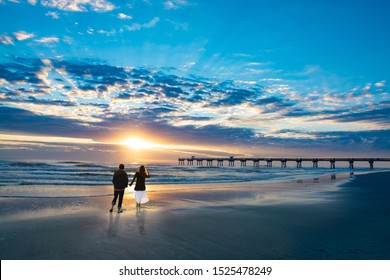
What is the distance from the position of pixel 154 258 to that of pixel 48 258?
6.70 ft

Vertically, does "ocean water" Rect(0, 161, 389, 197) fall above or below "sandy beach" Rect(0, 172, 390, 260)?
below

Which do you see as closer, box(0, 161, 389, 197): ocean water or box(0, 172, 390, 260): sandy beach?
box(0, 172, 390, 260): sandy beach

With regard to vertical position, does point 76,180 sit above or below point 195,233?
below

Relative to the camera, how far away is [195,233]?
7.32 meters

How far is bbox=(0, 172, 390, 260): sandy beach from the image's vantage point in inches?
225

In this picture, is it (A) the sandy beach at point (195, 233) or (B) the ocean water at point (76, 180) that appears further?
(B) the ocean water at point (76, 180)

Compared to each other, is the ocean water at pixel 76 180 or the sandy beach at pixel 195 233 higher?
the sandy beach at pixel 195 233

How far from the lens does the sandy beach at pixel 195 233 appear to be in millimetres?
5711

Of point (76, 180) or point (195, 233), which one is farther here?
point (76, 180)

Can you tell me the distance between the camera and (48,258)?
5.46 metres
